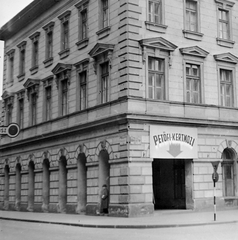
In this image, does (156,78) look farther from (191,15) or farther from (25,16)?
(25,16)

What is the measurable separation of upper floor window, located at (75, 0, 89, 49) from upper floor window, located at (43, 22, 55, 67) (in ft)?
12.9

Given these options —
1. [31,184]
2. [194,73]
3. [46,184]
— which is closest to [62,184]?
[46,184]

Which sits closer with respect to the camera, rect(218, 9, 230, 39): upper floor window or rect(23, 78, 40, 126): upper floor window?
rect(218, 9, 230, 39): upper floor window

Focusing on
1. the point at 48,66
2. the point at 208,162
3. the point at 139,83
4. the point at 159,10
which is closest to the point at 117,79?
the point at 139,83

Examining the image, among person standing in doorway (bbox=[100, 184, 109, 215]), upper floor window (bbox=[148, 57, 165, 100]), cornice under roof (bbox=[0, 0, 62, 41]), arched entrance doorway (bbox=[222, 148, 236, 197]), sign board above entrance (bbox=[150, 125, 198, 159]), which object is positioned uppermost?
cornice under roof (bbox=[0, 0, 62, 41])

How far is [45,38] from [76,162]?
10293 mm

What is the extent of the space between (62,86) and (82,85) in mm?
2581

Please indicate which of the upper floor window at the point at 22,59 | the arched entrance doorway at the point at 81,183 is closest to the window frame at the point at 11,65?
the upper floor window at the point at 22,59

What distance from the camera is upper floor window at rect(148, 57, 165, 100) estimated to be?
89.2 feet

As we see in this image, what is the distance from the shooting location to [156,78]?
90.0 ft

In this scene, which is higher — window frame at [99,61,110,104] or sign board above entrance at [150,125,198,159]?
window frame at [99,61,110,104]

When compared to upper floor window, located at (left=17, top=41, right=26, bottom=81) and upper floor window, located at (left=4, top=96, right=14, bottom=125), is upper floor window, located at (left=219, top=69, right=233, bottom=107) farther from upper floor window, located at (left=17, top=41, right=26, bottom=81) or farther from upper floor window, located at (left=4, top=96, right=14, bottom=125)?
upper floor window, located at (left=4, top=96, right=14, bottom=125)

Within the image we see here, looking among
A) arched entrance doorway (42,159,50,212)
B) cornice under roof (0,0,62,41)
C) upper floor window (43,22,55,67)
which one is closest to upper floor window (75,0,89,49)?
cornice under roof (0,0,62,41)

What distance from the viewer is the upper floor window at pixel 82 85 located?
3048 cm
